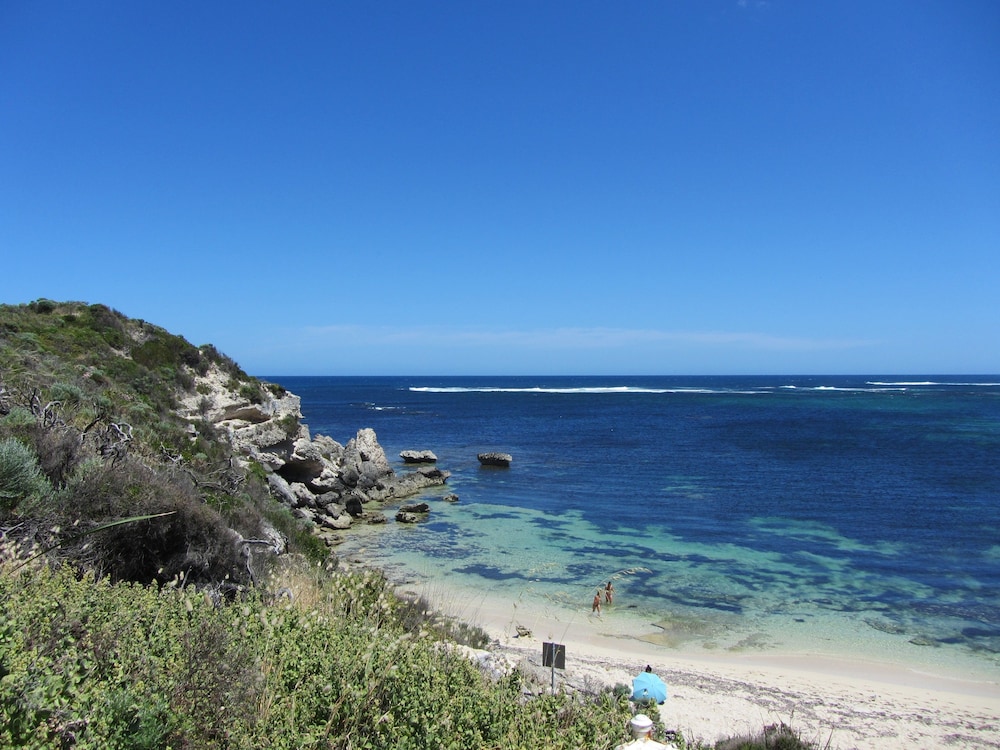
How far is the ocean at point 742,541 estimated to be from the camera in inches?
622

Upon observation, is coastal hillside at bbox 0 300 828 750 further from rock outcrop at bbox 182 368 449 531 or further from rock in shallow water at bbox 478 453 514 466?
rock in shallow water at bbox 478 453 514 466

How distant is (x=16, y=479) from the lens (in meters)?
6.48

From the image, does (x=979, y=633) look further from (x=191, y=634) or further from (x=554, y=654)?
(x=191, y=634)

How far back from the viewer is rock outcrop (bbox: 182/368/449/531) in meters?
23.0

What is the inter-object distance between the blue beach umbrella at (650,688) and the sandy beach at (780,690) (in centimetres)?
31

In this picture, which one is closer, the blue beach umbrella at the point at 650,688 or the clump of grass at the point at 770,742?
the clump of grass at the point at 770,742

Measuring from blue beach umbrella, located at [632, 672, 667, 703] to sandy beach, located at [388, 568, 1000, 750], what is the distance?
1.01 ft

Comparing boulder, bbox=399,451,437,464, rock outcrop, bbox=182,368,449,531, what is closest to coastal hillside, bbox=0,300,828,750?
rock outcrop, bbox=182,368,449,531

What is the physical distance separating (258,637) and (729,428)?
6669 cm

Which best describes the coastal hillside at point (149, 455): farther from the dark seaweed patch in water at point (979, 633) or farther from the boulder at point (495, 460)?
the dark seaweed patch in water at point (979, 633)

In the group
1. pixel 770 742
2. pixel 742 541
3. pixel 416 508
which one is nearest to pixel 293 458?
pixel 416 508

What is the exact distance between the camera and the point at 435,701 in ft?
13.3

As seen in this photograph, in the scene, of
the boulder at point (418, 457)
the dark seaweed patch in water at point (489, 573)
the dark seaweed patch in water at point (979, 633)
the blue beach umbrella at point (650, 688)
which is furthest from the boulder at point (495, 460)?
the blue beach umbrella at point (650, 688)

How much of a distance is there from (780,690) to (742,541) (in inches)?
461
